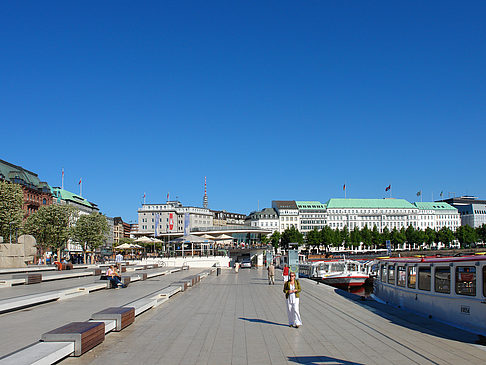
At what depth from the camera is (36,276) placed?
27156 mm

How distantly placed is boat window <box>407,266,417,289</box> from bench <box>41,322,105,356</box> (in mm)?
14115

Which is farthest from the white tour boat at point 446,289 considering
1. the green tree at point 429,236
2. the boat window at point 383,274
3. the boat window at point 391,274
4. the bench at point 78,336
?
the green tree at point 429,236

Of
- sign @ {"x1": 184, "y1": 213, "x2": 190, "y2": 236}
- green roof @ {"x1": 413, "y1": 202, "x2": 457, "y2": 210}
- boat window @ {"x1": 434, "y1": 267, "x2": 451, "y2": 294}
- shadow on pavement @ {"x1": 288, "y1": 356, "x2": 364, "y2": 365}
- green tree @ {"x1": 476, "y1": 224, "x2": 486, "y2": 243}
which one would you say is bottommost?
green tree @ {"x1": 476, "y1": 224, "x2": 486, "y2": 243}

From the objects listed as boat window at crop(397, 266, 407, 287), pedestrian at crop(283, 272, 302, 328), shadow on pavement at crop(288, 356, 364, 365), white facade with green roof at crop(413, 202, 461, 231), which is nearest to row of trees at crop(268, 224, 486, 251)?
white facade with green roof at crop(413, 202, 461, 231)

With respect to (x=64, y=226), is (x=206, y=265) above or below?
below

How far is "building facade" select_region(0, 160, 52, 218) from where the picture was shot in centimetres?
8475

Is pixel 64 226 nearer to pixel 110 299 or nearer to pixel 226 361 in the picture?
pixel 110 299

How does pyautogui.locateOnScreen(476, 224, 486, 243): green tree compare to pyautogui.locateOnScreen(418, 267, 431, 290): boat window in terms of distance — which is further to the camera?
pyautogui.locateOnScreen(476, 224, 486, 243): green tree

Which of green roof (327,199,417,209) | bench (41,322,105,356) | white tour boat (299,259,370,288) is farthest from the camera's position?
green roof (327,199,417,209)

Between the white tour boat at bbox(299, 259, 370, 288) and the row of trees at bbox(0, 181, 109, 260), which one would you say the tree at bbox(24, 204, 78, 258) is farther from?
the white tour boat at bbox(299, 259, 370, 288)

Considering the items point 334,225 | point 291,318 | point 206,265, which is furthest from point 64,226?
point 334,225

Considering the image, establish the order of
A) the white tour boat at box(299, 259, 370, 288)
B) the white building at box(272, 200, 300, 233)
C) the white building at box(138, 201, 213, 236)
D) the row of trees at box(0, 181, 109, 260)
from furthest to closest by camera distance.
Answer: the white building at box(272, 200, 300, 233)
the white building at box(138, 201, 213, 236)
the row of trees at box(0, 181, 109, 260)
the white tour boat at box(299, 259, 370, 288)

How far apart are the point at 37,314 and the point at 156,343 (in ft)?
20.3

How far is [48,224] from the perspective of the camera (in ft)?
183
